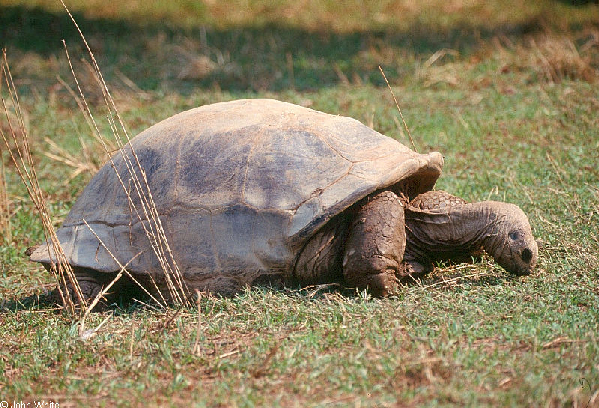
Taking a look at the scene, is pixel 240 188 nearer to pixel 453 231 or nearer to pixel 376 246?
pixel 376 246

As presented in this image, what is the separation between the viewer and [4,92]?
10.0 meters

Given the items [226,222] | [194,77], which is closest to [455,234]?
[226,222]

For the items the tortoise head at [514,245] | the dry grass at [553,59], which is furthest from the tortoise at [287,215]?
the dry grass at [553,59]

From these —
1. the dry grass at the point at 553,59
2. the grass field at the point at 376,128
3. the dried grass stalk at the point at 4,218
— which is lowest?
the dried grass stalk at the point at 4,218

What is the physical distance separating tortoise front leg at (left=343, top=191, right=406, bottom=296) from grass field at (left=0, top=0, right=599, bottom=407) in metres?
0.12

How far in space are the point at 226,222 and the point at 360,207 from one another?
0.81 meters

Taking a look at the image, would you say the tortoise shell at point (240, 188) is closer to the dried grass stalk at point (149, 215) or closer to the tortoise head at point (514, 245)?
the dried grass stalk at point (149, 215)

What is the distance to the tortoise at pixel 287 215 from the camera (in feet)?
13.8

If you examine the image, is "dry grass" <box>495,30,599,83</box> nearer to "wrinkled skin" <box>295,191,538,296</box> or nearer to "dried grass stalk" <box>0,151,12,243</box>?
"wrinkled skin" <box>295,191,538,296</box>

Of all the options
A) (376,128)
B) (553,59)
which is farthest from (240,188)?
(553,59)

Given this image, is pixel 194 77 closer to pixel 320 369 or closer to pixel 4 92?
pixel 4 92

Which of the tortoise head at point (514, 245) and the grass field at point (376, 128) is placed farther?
the tortoise head at point (514, 245)

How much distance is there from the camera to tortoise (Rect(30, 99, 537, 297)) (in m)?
4.21

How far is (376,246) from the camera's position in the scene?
13.7 ft
